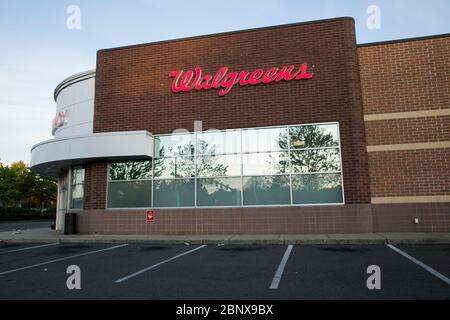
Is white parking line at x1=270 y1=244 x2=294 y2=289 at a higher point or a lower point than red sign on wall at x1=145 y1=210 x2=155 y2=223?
lower

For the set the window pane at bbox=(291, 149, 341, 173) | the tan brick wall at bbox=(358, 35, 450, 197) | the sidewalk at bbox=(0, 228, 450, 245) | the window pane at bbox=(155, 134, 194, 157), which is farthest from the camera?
the window pane at bbox=(155, 134, 194, 157)

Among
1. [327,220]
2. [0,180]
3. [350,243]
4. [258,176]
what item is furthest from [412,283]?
[0,180]

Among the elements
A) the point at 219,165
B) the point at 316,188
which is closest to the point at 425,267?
the point at 316,188

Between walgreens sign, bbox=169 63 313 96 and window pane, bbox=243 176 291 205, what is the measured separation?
167 inches

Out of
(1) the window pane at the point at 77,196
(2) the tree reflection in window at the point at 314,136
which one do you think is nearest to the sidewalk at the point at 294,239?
(1) the window pane at the point at 77,196

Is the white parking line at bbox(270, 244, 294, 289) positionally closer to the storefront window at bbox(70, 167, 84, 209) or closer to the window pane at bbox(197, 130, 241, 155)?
the window pane at bbox(197, 130, 241, 155)

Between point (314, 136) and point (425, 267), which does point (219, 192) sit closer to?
point (314, 136)

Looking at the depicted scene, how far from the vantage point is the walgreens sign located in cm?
1485

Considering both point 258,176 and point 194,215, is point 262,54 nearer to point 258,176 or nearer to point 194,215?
point 258,176

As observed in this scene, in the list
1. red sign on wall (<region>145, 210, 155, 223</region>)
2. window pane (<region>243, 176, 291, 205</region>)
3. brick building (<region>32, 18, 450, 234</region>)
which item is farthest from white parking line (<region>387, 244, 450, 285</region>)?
red sign on wall (<region>145, 210, 155, 223</region>)

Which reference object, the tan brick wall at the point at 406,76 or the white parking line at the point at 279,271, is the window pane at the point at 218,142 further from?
the white parking line at the point at 279,271

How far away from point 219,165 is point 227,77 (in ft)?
13.1

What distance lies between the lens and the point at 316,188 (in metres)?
14.1

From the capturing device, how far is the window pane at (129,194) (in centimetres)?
1574
